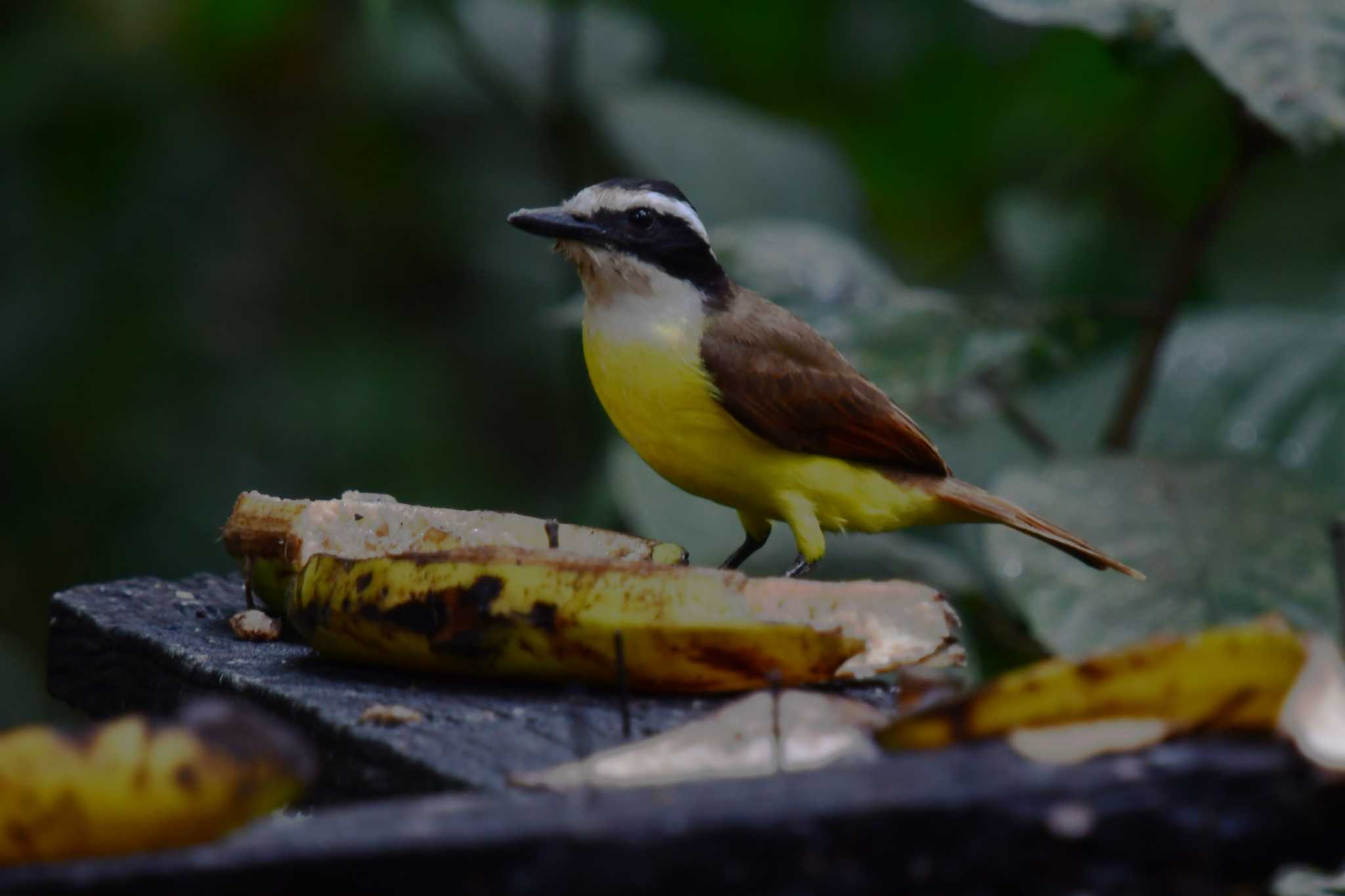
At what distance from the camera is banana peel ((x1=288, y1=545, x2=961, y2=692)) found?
6.34ft

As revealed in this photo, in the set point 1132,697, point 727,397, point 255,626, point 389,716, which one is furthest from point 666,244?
point 1132,697

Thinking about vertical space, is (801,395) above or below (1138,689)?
above

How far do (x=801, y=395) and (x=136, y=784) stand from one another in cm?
205

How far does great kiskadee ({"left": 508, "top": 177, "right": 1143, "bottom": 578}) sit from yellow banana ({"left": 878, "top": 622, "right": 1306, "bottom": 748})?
1.59 meters

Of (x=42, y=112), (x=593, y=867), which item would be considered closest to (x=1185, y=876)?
(x=593, y=867)

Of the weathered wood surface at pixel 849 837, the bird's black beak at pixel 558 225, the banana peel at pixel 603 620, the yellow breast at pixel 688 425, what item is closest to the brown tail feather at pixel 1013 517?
the yellow breast at pixel 688 425

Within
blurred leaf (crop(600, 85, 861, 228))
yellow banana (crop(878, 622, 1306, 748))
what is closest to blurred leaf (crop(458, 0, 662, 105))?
blurred leaf (crop(600, 85, 861, 228))

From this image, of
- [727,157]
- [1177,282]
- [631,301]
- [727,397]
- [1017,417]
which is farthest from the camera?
[727,157]

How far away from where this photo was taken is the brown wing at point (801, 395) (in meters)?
3.10

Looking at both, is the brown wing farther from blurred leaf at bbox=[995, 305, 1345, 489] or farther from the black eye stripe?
blurred leaf at bbox=[995, 305, 1345, 489]

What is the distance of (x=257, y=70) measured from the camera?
22.9ft

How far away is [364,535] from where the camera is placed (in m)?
2.54

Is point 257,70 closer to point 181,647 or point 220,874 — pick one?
point 181,647

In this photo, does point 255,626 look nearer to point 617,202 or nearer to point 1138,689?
point 617,202
